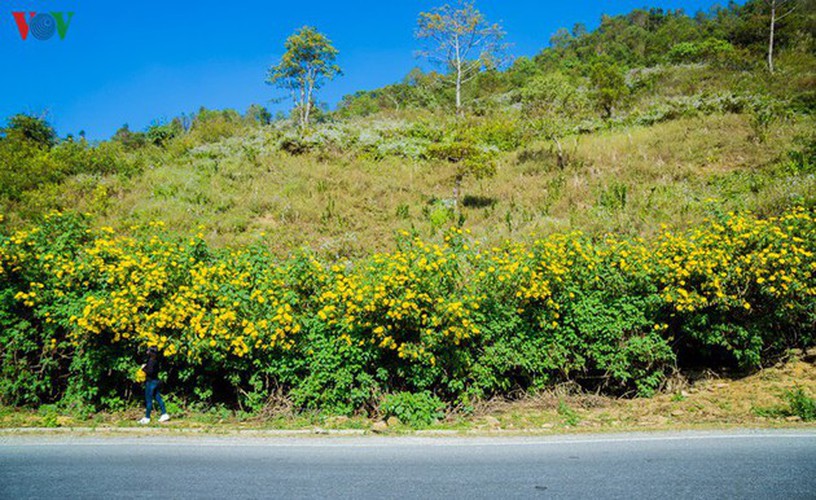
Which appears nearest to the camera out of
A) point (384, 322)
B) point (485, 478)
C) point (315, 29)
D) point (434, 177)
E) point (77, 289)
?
point (485, 478)

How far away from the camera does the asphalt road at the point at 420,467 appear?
4.65m

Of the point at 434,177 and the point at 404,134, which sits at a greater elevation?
the point at 404,134

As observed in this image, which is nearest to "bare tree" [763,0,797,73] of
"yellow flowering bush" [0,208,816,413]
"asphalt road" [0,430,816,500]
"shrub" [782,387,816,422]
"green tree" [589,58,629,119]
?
"green tree" [589,58,629,119]

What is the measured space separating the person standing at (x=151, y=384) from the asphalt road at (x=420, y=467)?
111 centimetres

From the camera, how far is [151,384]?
26.0 feet

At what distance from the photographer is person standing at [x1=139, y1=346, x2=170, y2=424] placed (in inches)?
309

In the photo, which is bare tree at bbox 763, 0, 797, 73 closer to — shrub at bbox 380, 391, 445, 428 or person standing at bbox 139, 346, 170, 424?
shrub at bbox 380, 391, 445, 428

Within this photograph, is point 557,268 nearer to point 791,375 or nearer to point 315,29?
point 791,375

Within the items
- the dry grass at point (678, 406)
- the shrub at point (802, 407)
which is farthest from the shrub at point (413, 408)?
the shrub at point (802, 407)

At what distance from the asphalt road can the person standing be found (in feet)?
3.66

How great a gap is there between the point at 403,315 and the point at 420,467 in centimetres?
275

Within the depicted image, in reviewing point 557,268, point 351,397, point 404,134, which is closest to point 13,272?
point 351,397

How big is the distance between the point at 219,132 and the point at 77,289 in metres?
25.5

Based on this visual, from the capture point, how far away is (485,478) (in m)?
4.99
